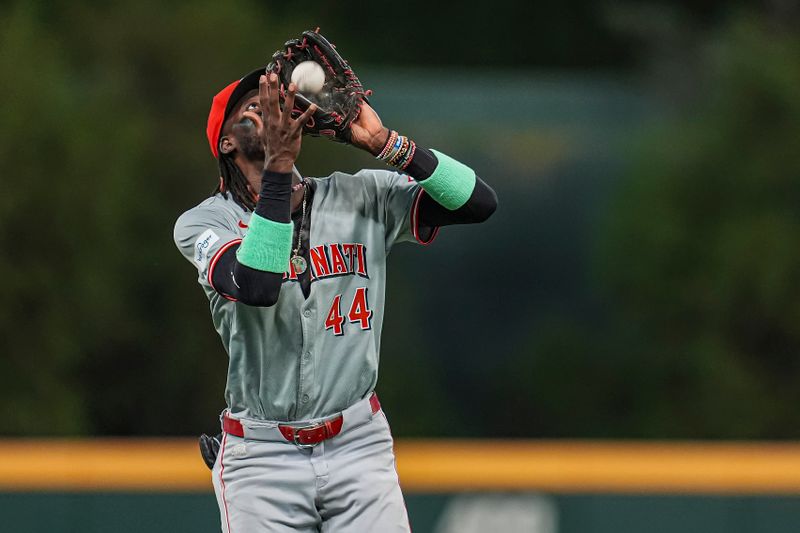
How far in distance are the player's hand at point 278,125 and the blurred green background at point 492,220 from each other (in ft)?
13.4

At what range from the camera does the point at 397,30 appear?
8.77 metres

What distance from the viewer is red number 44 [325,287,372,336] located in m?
2.84

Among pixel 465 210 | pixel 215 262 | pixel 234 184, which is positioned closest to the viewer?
pixel 215 262

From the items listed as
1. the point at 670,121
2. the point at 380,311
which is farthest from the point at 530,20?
the point at 380,311

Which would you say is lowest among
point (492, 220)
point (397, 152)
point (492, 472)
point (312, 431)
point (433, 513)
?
point (433, 513)

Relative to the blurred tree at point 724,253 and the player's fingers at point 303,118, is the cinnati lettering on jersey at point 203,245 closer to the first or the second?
the player's fingers at point 303,118

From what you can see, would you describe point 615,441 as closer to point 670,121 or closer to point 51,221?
point 670,121

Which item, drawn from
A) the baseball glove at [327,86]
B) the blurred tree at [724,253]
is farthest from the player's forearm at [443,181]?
the blurred tree at [724,253]

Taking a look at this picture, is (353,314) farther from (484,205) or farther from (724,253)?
(724,253)

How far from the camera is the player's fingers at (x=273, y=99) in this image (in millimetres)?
2498

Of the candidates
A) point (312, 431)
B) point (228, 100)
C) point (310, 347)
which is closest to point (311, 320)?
point (310, 347)

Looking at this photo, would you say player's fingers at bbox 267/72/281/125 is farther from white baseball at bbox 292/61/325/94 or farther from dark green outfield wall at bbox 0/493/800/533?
dark green outfield wall at bbox 0/493/800/533

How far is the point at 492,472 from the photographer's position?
4434 mm

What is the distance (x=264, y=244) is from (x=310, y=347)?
1.21 feet
